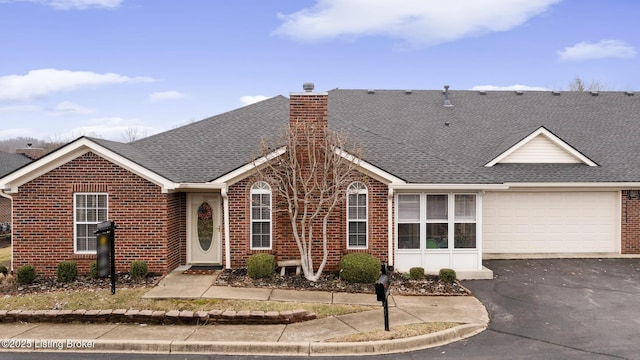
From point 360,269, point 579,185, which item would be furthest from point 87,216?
point 579,185

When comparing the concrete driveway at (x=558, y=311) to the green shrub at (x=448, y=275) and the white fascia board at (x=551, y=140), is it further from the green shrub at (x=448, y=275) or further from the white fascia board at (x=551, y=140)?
the white fascia board at (x=551, y=140)

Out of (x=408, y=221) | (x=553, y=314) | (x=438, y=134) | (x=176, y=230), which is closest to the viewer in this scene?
(x=553, y=314)

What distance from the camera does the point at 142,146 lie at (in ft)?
48.5

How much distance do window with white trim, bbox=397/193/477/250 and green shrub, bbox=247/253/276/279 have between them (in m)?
3.81

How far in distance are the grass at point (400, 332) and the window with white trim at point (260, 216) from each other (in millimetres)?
5249

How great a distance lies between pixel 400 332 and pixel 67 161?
9643 millimetres

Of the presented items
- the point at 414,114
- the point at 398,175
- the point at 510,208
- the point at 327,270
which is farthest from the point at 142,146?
the point at 510,208

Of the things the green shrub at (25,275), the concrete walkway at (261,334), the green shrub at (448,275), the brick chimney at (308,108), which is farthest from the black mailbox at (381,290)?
the green shrub at (25,275)

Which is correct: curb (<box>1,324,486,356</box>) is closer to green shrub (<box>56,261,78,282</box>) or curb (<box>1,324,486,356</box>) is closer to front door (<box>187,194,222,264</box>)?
green shrub (<box>56,261,78,282</box>)

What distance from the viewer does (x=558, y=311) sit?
381 inches

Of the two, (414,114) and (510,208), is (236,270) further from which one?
(414,114)

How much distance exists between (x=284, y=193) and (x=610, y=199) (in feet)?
37.5

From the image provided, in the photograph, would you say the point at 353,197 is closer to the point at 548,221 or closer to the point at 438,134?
the point at 438,134

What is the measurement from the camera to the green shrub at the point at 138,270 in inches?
457
